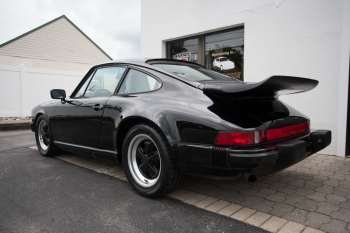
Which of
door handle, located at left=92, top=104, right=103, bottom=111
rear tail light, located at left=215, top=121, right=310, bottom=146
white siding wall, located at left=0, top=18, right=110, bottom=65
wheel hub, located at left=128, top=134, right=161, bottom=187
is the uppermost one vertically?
white siding wall, located at left=0, top=18, right=110, bottom=65

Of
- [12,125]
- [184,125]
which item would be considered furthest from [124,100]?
[12,125]

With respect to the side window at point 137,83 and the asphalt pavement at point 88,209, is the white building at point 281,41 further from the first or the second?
the asphalt pavement at point 88,209

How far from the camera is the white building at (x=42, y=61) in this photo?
10.1 meters

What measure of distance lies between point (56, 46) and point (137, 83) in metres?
20.0

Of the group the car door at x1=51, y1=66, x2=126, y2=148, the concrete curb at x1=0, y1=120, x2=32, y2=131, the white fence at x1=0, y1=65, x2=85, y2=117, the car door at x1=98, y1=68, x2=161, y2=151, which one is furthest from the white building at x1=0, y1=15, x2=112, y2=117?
the car door at x1=98, y1=68, x2=161, y2=151

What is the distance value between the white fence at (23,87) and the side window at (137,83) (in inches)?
351

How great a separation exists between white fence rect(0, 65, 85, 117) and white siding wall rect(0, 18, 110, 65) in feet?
32.0

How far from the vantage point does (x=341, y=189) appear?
112 inches

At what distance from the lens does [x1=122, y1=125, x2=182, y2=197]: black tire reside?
7.92 feet

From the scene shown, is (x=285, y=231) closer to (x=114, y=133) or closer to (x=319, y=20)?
(x=114, y=133)

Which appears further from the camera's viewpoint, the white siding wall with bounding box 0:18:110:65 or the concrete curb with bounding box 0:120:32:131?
the white siding wall with bounding box 0:18:110:65

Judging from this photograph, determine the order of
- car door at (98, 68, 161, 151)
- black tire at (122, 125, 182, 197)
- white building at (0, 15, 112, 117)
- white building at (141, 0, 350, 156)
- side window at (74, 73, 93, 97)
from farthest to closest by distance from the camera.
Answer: white building at (0, 15, 112, 117) < white building at (141, 0, 350, 156) < side window at (74, 73, 93, 97) < car door at (98, 68, 161, 151) < black tire at (122, 125, 182, 197)

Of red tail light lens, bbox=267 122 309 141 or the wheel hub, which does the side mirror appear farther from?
red tail light lens, bbox=267 122 309 141

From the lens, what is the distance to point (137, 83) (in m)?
2.98
